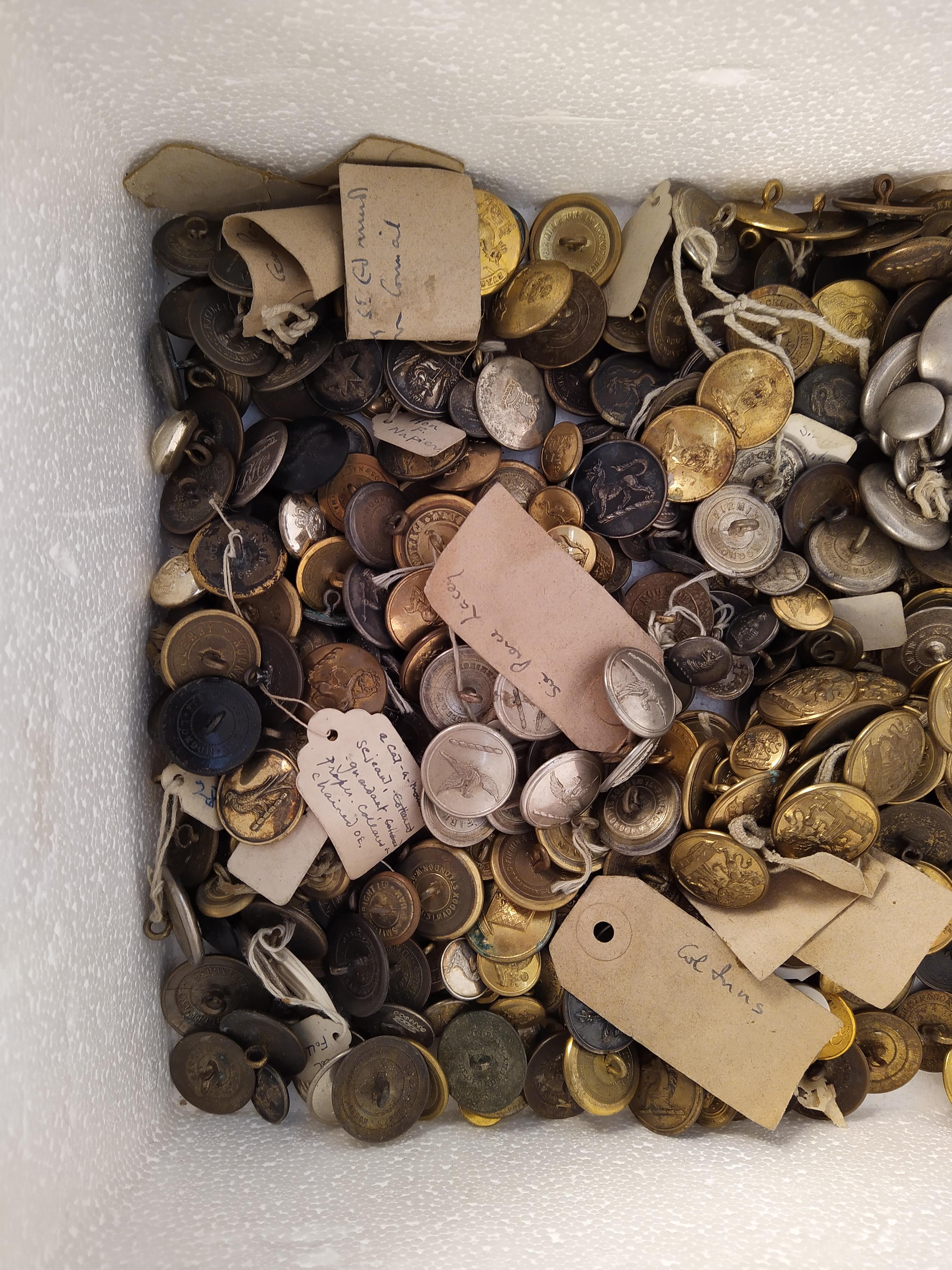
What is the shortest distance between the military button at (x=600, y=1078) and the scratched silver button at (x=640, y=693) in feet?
1.97

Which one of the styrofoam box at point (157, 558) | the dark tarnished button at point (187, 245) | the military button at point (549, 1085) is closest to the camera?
the styrofoam box at point (157, 558)

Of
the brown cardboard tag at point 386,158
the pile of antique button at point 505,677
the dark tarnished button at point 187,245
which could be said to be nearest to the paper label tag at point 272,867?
the pile of antique button at point 505,677

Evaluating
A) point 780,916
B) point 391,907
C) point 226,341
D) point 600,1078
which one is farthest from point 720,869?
point 226,341

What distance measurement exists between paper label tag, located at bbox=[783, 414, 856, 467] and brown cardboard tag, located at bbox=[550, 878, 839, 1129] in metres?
0.85

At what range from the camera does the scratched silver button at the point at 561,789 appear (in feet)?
4.52

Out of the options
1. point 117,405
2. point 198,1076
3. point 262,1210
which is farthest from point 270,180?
point 262,1210

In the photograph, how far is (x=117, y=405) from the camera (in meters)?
1.29

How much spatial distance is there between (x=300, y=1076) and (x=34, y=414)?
3.82 feet

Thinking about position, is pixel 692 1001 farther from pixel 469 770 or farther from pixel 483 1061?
pixel 469 770

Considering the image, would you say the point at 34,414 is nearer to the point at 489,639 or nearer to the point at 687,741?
the point at 489,639

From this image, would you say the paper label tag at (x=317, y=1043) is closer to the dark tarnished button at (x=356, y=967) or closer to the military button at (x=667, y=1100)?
the dark tarnished button at (x=356, y=967)

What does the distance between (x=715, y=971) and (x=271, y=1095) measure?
31.4 inches

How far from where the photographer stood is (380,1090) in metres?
1.35

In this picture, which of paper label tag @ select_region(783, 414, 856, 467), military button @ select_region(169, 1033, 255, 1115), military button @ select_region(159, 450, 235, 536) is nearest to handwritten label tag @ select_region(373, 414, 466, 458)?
military button @ select_region(159, 450, 235, 536)
